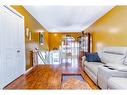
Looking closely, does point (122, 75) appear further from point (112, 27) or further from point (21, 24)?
point (21, 24)

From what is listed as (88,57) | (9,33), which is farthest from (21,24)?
(88,57)

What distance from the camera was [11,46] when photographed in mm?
4254

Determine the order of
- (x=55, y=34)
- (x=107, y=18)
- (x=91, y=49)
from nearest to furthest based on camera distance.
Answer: (x=107, y=18)
(x=91, y=49)
(x=55, y=34)

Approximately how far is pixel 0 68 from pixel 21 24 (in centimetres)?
199

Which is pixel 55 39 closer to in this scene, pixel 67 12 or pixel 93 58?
pixel 67 12

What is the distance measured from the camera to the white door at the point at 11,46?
372 centimetres

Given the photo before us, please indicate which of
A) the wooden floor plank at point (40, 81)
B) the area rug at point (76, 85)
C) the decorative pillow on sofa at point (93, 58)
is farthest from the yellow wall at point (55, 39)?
the area rug at point (76, 85)

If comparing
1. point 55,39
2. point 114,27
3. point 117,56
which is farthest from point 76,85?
point 55,39

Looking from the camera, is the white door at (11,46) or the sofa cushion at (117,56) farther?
the sofa cushion at (117,56)

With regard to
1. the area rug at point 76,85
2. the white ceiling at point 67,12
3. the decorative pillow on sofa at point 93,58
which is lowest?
the area rug at point 76,85

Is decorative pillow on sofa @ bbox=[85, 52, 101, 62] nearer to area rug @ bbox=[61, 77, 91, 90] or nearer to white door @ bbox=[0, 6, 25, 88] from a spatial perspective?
area rug @ bbox=[61, 77, 91, 90]

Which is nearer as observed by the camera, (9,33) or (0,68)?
(0,68)

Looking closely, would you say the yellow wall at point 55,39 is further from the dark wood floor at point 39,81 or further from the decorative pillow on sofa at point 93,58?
the dark wood floor at point 39,81

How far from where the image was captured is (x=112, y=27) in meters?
5.67
